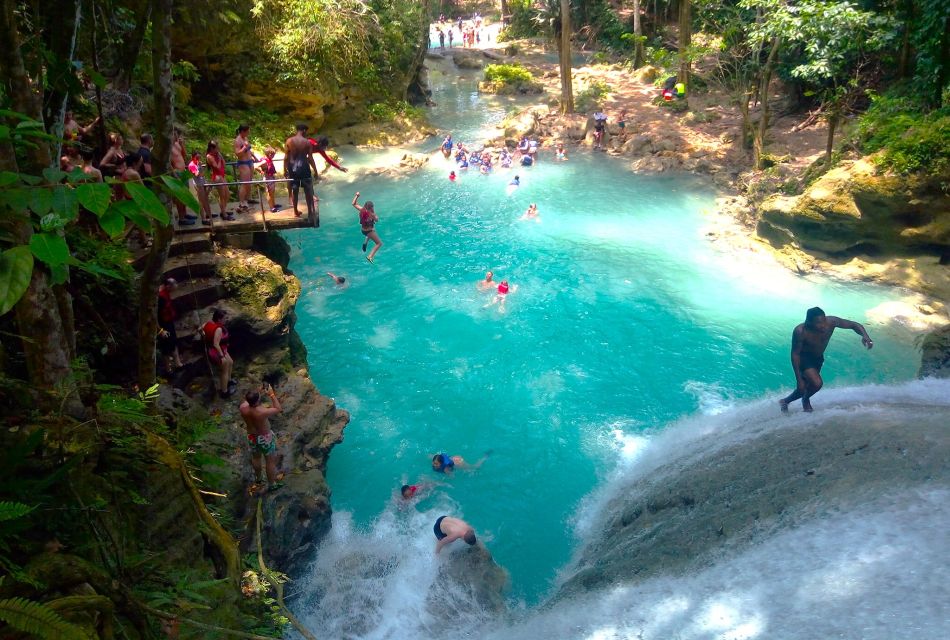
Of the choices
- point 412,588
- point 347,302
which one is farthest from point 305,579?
point 347,302

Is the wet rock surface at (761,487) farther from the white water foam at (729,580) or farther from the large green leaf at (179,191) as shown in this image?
the large green leaf at (179,191)

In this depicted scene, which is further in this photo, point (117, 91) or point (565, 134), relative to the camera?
point (565, 134)

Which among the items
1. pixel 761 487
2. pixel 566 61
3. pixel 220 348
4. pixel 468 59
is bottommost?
pixel 761 487

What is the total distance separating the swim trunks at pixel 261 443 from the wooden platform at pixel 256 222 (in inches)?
149

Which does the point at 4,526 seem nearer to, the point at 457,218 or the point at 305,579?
the point at 305,579

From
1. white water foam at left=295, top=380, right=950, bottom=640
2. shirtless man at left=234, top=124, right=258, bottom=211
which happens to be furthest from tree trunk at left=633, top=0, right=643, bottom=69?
white water foam at left=295, top=380, right=950, bottom=640

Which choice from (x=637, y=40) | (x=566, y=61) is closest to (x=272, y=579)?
(x=566, y=61)

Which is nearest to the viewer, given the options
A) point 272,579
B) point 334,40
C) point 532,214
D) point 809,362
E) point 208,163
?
point 272,579

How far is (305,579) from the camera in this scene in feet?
25.9

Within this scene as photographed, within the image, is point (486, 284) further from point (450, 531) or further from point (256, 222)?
point (450, 531)

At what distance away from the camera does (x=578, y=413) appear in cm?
1107

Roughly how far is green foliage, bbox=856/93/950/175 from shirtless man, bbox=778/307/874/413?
6214 millimetres

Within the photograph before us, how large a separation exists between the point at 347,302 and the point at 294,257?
9.73 ft

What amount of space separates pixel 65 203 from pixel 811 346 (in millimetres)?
8831
